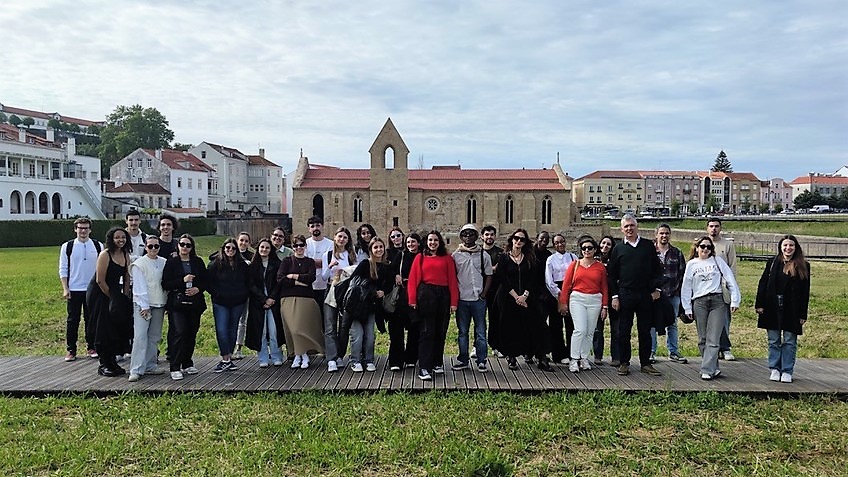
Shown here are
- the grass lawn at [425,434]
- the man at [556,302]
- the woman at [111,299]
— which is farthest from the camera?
the man at [556,302]

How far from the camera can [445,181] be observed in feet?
185

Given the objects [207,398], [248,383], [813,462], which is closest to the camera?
[813,462]

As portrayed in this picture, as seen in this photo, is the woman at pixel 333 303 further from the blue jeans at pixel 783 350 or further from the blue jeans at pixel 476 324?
the blue jeans at pixel 783 350

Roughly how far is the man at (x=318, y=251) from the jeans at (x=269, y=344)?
64 cm

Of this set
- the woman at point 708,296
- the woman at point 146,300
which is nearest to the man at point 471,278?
the woman at point 708,296

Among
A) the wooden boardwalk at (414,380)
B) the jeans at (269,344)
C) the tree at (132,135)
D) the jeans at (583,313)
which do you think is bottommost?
the wooden boardwalk at (414,380)

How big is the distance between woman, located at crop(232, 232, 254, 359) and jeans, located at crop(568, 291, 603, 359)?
4.06 metres

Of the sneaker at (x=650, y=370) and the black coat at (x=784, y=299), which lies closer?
the black coat at (x=784, y=299)

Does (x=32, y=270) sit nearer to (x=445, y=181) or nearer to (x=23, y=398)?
(x=23, y=398)

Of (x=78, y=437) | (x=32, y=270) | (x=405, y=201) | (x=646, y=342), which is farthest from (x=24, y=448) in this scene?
(x=405, y=201)

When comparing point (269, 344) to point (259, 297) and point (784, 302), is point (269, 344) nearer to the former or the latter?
point (259, 297)

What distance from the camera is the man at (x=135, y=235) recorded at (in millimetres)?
8117

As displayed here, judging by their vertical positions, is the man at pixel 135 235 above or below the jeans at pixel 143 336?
above

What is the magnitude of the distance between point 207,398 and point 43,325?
23.0ft
